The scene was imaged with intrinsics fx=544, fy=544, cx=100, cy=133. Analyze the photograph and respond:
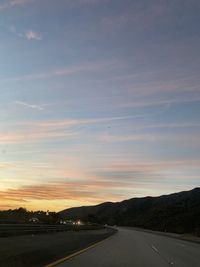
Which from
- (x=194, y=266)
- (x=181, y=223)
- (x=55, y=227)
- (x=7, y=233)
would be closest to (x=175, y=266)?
(x=194, y=266)

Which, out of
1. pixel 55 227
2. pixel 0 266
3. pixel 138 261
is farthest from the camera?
pixel 55 227

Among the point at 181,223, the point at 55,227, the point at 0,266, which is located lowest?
the point at 0,266

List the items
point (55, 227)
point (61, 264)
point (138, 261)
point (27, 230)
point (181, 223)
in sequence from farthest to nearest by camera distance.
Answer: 1. point (181, 223)
2. point (55, 227)
3. point (27, 230)
4. point (138, 261)
5. point (61, 264)

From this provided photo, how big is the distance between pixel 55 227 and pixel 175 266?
31.8 meters

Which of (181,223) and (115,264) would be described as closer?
(115,264)

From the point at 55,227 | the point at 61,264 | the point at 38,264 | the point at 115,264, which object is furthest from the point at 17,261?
the point at 55,227

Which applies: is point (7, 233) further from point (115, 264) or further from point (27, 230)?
point (115, 264)

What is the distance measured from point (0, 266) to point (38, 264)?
2980 mm

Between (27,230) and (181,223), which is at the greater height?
(181,223)

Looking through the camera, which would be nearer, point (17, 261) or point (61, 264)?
point (17, 261)

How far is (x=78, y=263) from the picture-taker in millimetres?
20141

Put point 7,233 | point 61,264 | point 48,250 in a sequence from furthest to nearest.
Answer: point 7,233 < point 48,250 < point 61,264

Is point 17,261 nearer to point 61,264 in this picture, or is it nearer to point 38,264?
point 38,264

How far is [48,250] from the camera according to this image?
23.5 m
